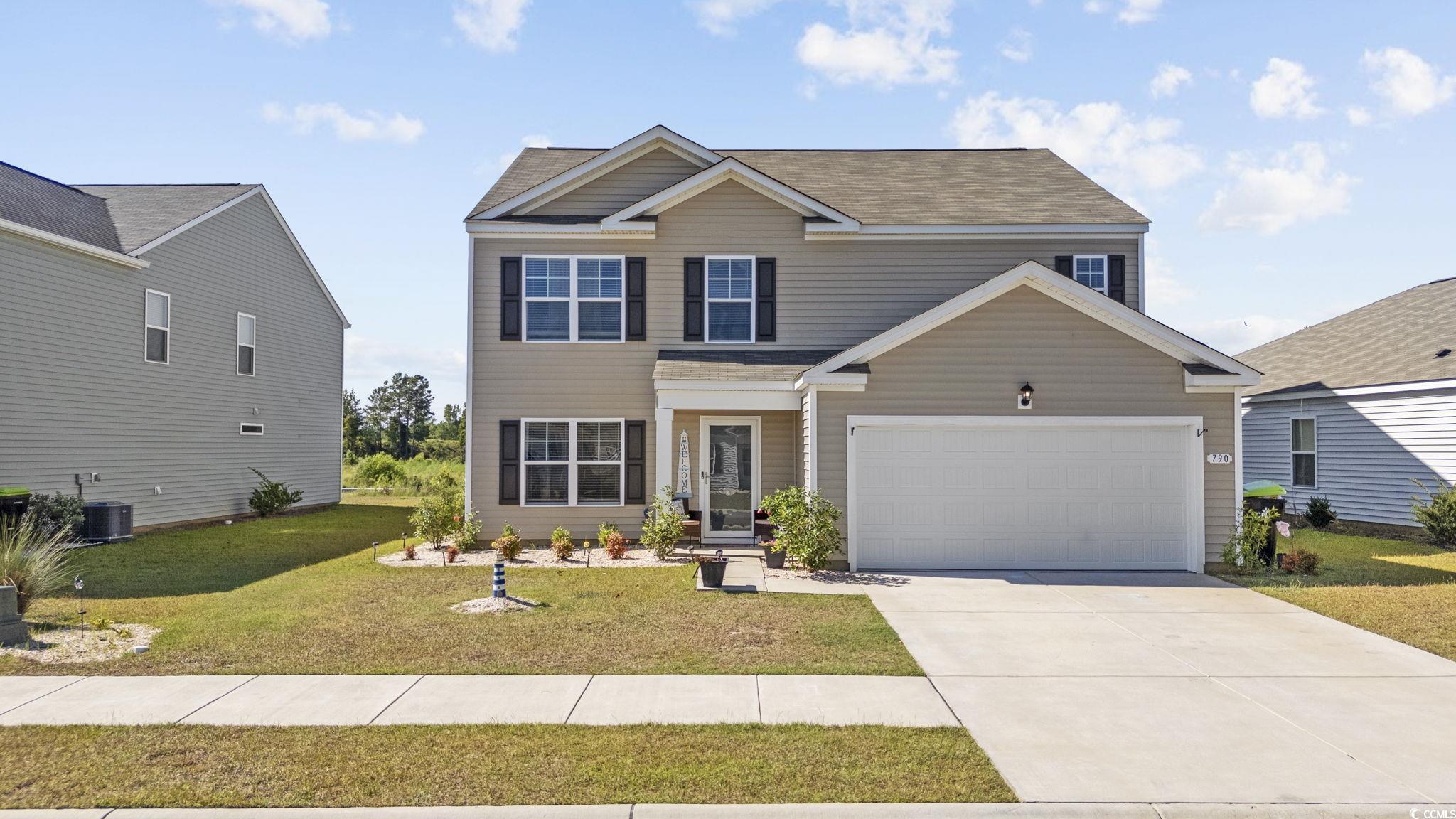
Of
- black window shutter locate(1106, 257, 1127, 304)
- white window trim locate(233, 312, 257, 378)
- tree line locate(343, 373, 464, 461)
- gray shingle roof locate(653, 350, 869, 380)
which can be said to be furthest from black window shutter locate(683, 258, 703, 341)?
tree line locate(343, 373, 464, 461)

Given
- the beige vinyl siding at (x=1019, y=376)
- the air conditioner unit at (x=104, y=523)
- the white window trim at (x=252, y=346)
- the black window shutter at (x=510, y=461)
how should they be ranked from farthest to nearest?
the white window trim at (x=252, y=346)
the air conditioner unit at (x=104, y=523)
the black window shutter at (x=510, y=461)
the beige vinyl siding at (x=1019, y=376)

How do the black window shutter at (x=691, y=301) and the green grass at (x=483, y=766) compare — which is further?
the black window shutter at (x=691, y=301)

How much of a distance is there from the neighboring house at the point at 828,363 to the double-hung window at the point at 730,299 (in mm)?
38

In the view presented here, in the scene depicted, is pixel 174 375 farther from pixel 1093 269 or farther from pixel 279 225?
pixel 1093 269

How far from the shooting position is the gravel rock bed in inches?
308

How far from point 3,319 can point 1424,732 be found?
19.8 m

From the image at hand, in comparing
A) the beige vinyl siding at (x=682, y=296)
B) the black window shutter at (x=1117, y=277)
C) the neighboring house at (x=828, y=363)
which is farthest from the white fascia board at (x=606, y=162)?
the black window shutter at (x=1117, y=277)

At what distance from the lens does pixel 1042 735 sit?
5.91 metres

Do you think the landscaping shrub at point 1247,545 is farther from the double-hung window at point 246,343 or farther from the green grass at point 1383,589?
the double-hung window at point 246,343

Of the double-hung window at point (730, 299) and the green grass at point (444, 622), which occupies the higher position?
the double-hung window at point (730, 299)

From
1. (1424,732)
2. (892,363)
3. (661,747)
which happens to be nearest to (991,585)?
(892,363)

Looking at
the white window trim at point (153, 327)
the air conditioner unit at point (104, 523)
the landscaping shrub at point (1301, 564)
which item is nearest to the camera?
the landscaping shrub at point (1301, 564)

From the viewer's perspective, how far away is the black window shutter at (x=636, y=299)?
1544 cm

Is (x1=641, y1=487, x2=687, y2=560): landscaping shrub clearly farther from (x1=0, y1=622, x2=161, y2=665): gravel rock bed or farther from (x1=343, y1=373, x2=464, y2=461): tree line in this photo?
(x1=343, y1=373, x2=464, y2=461): tree line
